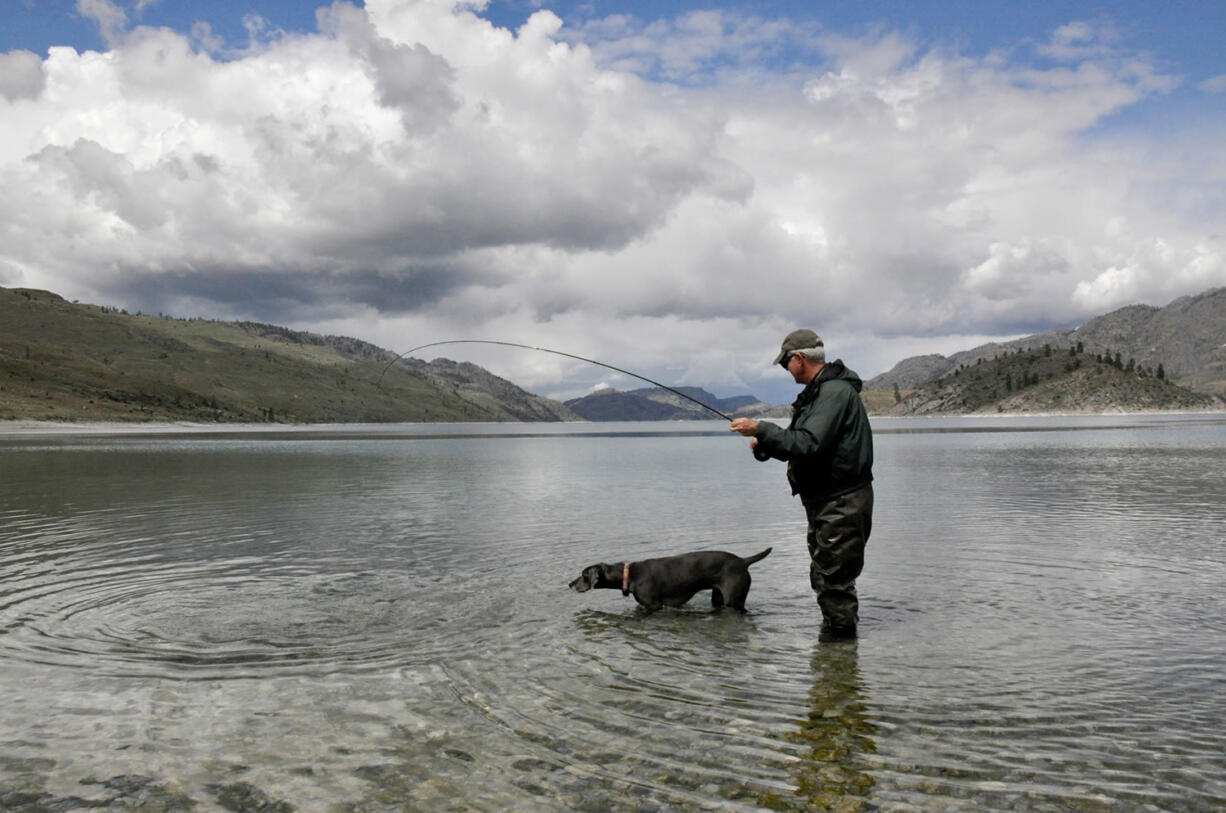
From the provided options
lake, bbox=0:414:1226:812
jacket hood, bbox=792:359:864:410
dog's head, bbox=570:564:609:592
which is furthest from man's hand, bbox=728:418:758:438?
dog's head, bbox=570:564:609:592

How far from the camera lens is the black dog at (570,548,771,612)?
1207 centimetres

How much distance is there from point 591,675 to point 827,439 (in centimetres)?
382

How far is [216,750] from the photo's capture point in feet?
22.3

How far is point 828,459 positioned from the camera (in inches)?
385

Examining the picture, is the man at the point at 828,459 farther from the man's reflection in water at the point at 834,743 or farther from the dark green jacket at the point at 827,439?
the man's reflection in water at the point at 834,743

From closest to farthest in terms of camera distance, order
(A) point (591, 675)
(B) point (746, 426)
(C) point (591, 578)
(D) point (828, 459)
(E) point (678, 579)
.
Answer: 1. (A) point (591, 675)
2. (B) point (746, 426)
3. (D) point (828, 459)
4. (E) point (678, 579)
5. (C) point (591, 578)

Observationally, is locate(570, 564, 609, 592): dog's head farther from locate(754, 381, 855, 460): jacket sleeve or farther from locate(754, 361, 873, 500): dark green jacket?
locate(754, 381, 855, 460): jacket sleeve

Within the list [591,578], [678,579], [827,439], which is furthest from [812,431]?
[591,578]

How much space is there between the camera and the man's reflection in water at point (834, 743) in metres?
5.85

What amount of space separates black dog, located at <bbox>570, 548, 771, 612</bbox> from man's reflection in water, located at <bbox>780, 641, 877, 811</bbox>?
2761 millimetres

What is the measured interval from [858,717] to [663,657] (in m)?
2.73

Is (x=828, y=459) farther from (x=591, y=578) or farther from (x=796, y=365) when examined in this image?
(x=591, y=578)

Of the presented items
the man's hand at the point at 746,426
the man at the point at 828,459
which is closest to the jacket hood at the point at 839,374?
the man at the point at 828,459

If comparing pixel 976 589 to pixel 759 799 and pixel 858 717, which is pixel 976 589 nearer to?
pixel 858 717
